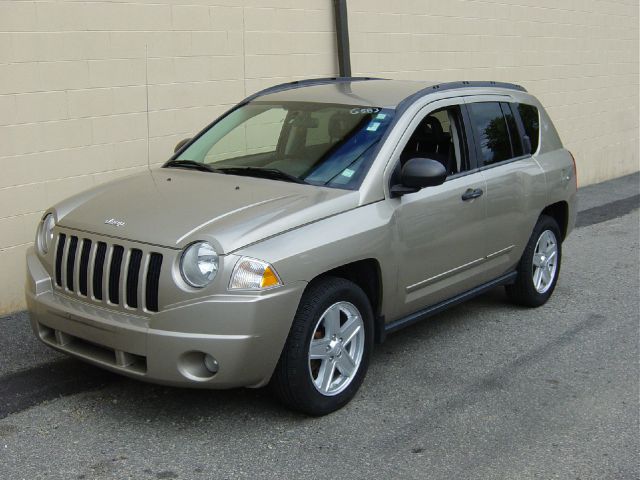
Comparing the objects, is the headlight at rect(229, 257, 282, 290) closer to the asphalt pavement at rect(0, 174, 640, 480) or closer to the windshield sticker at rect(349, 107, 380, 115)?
the asphalt pavement at rect(0, 174, 640, 480)

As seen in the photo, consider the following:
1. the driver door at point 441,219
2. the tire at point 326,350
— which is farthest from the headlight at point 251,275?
the driver door at point 441,219

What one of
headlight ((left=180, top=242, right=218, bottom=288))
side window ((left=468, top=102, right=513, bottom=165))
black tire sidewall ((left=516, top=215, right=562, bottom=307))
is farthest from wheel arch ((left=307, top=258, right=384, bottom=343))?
black tire sidewall ((left=516, top=215, right=562, bottom=307))

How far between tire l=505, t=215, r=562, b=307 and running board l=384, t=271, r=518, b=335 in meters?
0.14

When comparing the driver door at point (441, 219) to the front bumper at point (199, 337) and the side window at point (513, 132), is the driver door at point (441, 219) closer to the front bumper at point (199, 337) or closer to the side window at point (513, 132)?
the side window at point (513, 132)

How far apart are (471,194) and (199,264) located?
219 centimetres

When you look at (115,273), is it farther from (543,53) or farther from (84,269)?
(543,53)

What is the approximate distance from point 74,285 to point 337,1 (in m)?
5.23

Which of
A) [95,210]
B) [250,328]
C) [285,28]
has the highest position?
[285,28]

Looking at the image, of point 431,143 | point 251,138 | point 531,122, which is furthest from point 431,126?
point 531,122

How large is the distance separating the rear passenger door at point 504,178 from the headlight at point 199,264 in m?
2.34

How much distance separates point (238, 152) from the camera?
6082mm

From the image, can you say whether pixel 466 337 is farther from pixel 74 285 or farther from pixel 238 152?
pixel 74 285

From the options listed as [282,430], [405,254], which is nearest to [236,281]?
[282,430]

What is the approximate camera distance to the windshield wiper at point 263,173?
217 inches
